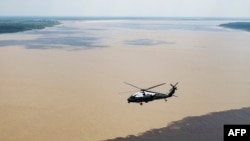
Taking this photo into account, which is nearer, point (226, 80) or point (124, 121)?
point (124, 121)

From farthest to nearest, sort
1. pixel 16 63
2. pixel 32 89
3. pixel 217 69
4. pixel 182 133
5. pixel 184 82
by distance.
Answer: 1. pixel 16 63
2. pixel 217 69
3. pixel 184 82
4. pixel 32 89
5. pixel 182 133

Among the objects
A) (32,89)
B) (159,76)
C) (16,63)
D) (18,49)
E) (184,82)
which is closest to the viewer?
(32,89)

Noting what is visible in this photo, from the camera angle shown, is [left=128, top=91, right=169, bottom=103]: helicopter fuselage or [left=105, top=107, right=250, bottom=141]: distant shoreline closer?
[left=105, top=107, right=250, bottom=141]: distant shoreline

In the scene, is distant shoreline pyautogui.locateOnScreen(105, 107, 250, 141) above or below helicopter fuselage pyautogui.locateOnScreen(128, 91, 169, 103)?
below

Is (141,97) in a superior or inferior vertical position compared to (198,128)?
superior

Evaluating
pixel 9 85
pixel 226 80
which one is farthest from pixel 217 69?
pixel 9 85

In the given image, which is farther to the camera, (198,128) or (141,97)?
(198,128)

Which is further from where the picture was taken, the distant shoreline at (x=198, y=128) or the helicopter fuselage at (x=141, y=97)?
the helicopter fuselage at (x=141, y=97)

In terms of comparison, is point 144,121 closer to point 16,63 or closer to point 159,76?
point 159,76

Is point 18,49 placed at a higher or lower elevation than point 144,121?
higher

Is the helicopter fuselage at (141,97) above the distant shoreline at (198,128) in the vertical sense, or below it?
above
